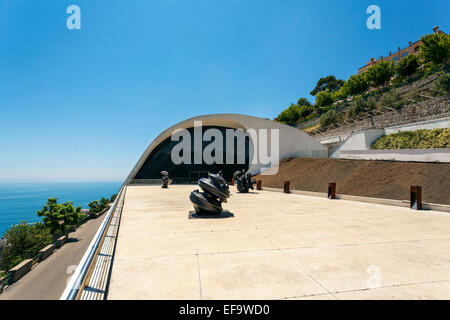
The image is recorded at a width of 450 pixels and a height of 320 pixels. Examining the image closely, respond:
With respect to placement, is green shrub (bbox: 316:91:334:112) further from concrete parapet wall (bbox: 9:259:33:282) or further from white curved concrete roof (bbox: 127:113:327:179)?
concrete parapet wall (bbox: 9:259:33:282)

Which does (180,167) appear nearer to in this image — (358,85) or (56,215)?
(56,215)

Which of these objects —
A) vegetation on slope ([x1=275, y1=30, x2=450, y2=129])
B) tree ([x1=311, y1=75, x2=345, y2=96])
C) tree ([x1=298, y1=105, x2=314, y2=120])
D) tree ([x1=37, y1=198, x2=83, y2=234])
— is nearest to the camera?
Result: vegetation on slope ([x1=275, y1=30, x2=450, y2=129])

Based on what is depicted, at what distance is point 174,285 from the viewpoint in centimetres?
345

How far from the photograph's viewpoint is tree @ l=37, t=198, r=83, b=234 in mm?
37812

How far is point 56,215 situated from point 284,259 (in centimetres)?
4559

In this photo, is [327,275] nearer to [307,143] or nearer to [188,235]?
[188,235]

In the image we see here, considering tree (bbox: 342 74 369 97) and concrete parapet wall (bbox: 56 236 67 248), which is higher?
tree (bbox: 342 74 369 97)

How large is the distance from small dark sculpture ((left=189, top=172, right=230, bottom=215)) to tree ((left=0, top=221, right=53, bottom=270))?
117 ft

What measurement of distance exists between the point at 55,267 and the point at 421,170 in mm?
33371

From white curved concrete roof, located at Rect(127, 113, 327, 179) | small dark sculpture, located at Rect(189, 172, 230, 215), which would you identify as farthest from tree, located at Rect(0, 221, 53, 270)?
small dark sculpture, located at Rect(189, 172, 230, 215)

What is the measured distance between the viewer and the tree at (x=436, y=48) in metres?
37.4
